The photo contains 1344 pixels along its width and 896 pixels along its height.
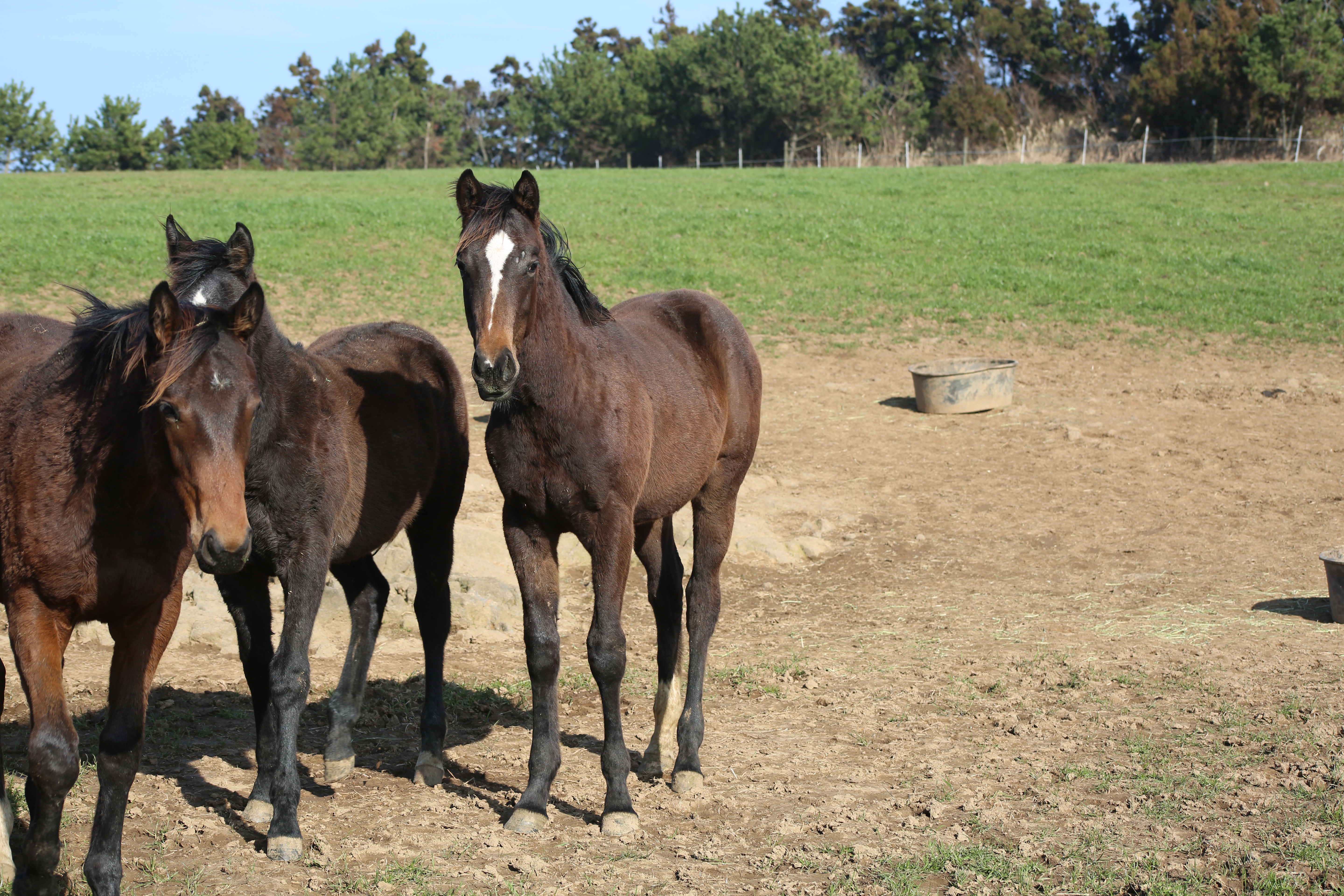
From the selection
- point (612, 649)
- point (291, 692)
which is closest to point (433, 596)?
point (291, 692)

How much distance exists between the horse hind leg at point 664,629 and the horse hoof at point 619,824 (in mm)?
672

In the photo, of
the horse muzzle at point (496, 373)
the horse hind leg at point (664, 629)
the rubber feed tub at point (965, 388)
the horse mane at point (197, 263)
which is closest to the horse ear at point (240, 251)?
the horse mane at point (197, 263)

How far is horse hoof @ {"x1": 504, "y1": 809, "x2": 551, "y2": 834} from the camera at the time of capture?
14.0 ft

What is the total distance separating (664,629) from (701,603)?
0.22 meters

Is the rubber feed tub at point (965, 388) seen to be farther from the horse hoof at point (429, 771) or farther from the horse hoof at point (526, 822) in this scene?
the horse hoof at point (526, 822)

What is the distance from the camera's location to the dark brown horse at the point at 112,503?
128 inches

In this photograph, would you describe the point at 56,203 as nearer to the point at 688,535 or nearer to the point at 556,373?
the point at 688,535

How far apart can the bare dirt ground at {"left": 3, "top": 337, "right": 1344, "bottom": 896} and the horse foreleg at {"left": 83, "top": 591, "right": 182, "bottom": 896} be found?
28cm

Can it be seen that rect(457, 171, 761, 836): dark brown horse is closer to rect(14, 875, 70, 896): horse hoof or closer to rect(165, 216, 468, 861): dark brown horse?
rect(165, 216, 468, 861): dark brown horse

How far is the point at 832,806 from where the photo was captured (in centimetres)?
436

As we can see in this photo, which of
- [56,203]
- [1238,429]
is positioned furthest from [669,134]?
[1238,429]

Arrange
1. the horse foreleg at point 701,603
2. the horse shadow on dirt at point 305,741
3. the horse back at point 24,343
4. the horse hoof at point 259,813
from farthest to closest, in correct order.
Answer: the horse foreleg at point 701,603, the horse shadow on dirt at point 305,741, the horse hoof at point 259,813, the horse back at point 24,343

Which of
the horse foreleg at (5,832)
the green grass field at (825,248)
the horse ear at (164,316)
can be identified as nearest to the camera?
the horse ear at (164,316)

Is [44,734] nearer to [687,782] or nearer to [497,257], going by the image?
[497,257]
